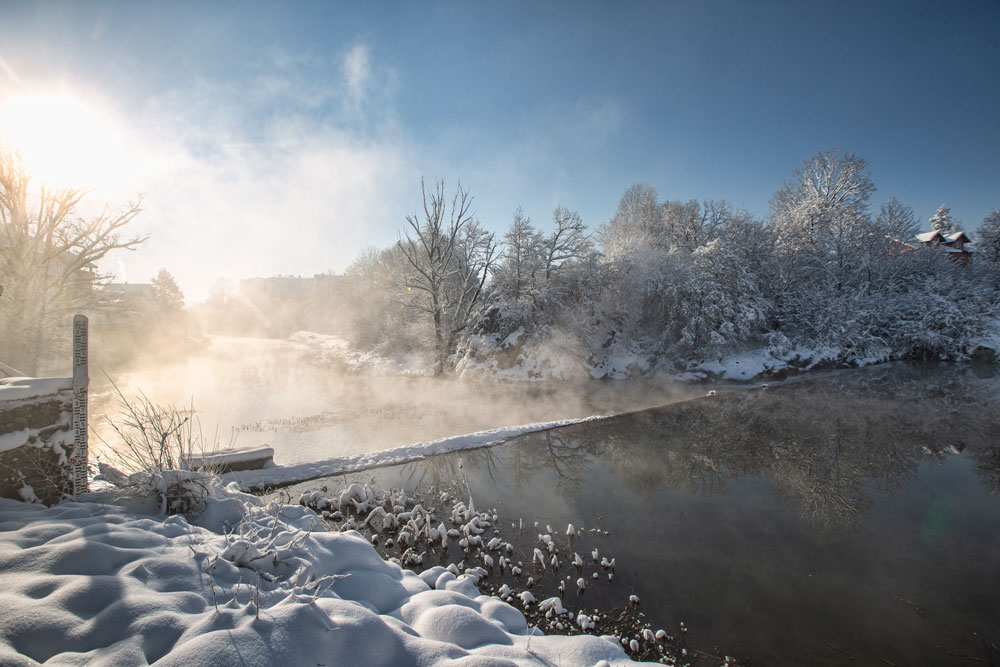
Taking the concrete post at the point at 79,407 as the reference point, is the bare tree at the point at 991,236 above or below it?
above

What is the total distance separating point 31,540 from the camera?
284 centimetres

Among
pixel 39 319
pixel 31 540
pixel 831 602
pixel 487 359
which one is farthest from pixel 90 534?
pixel 487 359

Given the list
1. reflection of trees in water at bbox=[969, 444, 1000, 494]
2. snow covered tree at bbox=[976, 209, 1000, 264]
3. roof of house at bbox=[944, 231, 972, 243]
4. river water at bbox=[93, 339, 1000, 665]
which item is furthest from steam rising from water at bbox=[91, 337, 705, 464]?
roof of house at bbox=[944, 231, 972, 243]

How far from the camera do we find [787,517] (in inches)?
220

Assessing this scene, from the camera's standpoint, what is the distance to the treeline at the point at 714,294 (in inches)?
812

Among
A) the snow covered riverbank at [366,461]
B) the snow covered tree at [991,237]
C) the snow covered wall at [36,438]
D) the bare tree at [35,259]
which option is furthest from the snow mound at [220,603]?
the snow covered tree at [991,237]

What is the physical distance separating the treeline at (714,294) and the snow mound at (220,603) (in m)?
14.9

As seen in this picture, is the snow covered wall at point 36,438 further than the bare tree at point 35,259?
No

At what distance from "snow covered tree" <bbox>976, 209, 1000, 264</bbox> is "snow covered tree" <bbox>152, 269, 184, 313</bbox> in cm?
7703

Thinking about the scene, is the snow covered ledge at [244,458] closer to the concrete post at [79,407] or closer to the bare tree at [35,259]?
the concrete post at [79,407]

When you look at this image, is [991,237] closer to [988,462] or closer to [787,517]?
[988,462]

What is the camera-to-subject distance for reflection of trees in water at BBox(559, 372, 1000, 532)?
259 inches

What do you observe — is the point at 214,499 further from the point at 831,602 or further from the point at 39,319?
the point at 39,319

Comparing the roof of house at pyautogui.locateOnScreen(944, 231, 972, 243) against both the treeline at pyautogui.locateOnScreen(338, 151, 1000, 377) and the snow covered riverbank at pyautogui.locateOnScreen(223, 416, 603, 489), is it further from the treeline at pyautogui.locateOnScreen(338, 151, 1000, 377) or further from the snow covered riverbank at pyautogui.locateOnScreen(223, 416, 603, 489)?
the snow covered riverbank at pyautogui.locateOnScreen(223, 416, 603, 489)
